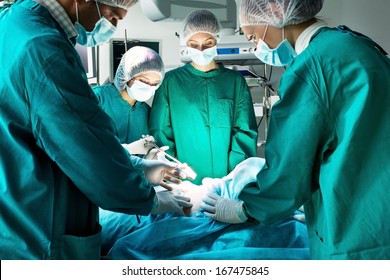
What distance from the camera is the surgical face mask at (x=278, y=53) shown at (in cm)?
141

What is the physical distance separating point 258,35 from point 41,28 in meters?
0.76

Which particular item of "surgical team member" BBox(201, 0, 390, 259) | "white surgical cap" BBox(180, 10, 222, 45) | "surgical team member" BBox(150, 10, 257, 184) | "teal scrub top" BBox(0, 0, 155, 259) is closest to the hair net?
"surgical team member" BBox(201, 0, 390, 259)

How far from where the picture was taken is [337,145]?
1.14m

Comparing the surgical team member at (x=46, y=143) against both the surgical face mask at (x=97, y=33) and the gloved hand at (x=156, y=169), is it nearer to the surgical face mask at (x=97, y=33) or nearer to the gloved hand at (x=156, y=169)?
the surgical face mask at (x=97, y=33)

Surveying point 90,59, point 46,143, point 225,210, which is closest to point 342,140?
point 225,210

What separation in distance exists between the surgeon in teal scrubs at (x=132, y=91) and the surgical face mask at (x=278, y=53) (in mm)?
1000

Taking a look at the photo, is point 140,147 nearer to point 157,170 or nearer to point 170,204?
point 157,170

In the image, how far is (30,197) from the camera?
108 centimetres

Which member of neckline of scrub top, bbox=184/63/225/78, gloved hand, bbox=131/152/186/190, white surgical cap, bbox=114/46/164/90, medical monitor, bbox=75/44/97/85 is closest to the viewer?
gloved hand, bbox=131/152/186/190

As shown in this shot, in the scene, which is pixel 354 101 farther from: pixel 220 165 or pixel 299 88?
pixel 220 165

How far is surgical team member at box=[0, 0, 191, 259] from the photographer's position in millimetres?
1047

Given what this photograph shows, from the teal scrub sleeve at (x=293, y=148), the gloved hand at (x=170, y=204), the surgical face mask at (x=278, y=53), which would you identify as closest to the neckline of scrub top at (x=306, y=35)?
the surgical face mask at (x=278, y=53)

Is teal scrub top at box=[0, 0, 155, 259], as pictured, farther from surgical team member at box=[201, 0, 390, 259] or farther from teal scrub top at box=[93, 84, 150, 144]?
teal scrub top at box=[93, 84, 150, 144]
